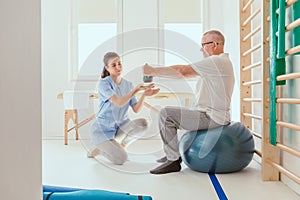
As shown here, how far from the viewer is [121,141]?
2.99 meters

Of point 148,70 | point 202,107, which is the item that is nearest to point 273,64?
point 202,107

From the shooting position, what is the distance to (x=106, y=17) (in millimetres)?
4766

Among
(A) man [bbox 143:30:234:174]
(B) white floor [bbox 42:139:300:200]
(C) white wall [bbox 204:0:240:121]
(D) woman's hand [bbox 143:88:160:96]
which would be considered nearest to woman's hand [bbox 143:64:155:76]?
(A) man [bbox 143:30:234:174]

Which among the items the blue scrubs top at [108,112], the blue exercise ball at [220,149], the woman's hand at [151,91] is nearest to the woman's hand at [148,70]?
the woman's hand at [151,91]

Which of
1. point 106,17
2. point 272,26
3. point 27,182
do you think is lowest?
point 27,182

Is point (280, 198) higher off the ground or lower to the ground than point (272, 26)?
lower

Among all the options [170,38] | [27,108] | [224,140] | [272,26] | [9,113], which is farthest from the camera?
[170,38]

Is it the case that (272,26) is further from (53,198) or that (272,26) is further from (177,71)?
(53,198)

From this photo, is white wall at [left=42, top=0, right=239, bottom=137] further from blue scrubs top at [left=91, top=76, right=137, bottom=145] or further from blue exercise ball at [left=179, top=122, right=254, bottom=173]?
blue exercise ball at [left=179, top=122, right=254, bottom=173]

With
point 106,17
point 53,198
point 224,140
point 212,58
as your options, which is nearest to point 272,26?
point 212,58

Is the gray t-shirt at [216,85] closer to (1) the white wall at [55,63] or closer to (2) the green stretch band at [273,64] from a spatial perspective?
(2) the green stretch band at [273,64]

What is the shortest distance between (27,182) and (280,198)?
1370mm

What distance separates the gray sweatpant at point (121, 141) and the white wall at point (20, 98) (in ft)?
5.99

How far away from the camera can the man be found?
8.12ft
